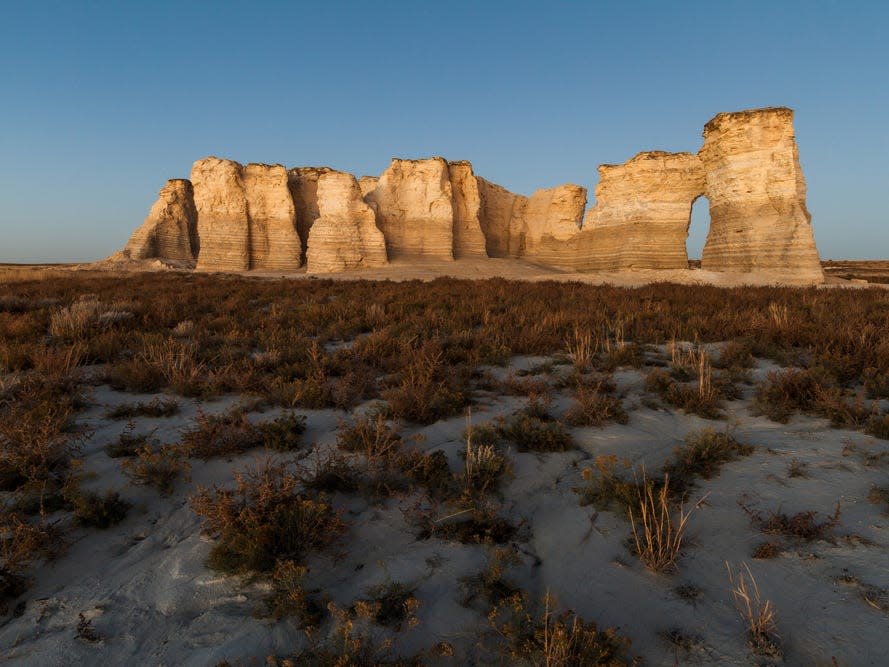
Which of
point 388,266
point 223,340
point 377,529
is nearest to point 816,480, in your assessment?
point 377,529

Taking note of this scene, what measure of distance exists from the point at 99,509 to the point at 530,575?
2894 millimetres

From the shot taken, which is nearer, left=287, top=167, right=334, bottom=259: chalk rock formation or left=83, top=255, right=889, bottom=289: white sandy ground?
left=83, top=255, right=889, bottom=289: white sandy ground

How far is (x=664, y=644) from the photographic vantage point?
2080 mm

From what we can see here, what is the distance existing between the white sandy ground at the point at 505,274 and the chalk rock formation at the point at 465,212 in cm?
248

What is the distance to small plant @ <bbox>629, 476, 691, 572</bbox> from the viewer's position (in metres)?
2.51

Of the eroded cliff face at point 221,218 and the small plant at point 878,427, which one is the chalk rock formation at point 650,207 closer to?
the small plant at point 878,427

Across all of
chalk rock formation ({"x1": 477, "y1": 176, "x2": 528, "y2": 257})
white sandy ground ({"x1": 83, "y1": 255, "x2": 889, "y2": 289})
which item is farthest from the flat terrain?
chalk rock formation ({"x1": 477, "y1": 176, "x2": 528, "y2": 257})

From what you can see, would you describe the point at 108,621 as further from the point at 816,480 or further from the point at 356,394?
the point at 816,480

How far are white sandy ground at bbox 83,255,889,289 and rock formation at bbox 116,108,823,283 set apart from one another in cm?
119

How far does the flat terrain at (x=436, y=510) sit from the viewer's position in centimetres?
214

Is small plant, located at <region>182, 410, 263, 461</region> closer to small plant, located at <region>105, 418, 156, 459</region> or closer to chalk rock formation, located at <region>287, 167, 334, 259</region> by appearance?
small plant, located at <region>105, 418, 156, 459</region>

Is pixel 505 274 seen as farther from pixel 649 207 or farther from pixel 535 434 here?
pixel 535 434

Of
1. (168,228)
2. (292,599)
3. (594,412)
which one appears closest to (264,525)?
(292,599)

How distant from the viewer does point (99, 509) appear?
2.91 meters
